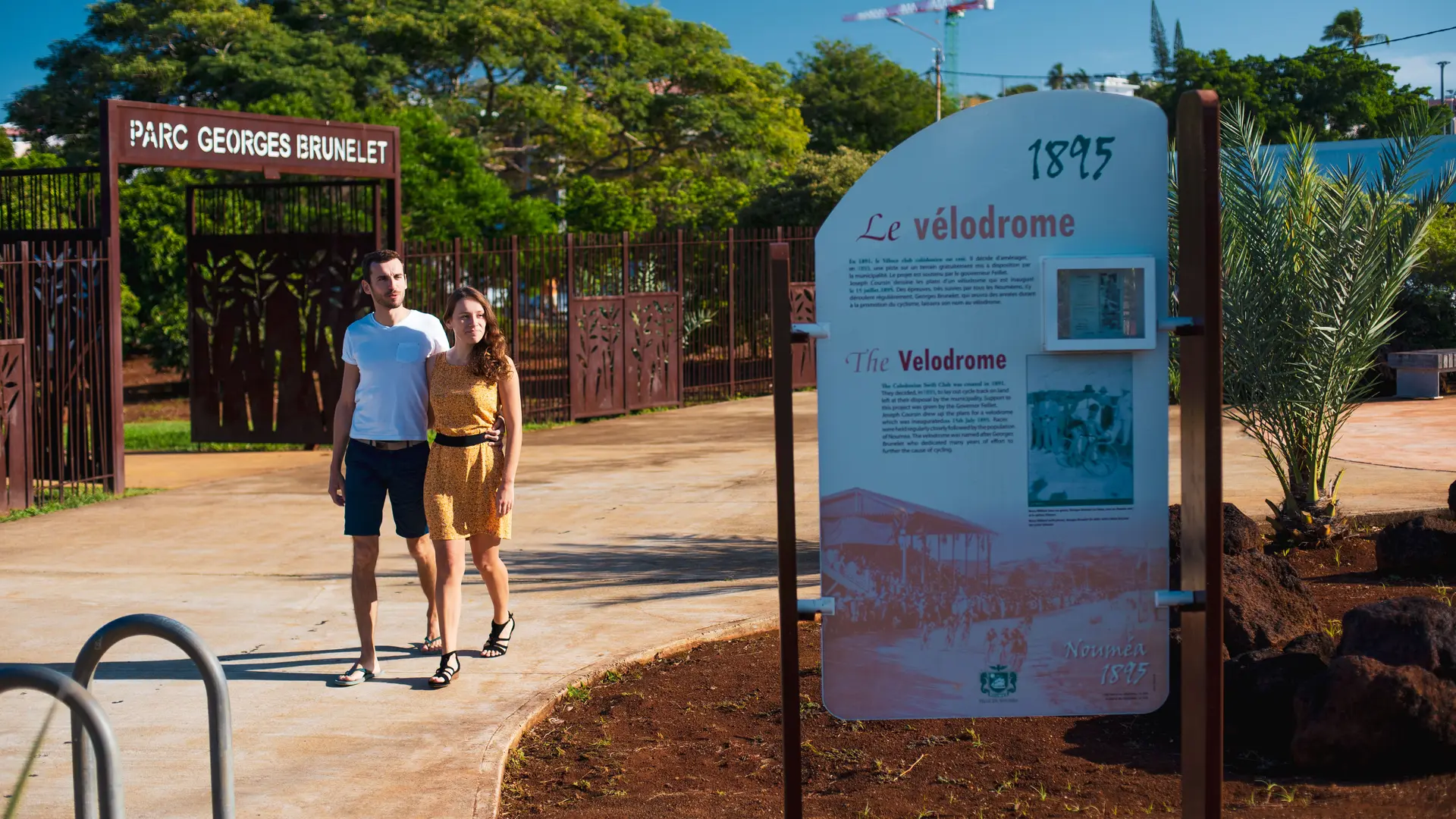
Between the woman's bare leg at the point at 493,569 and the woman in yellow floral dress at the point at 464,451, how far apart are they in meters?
0.04

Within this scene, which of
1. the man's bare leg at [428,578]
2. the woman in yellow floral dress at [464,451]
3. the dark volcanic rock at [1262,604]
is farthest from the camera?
the man's bare leg at [428,578]

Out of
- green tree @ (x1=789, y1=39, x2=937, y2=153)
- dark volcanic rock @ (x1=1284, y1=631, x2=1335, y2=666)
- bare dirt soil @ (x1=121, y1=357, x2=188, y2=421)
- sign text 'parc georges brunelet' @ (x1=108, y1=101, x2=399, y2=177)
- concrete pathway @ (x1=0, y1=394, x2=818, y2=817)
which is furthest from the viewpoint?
green tree @ (x1=789, y1=39, x2=937, y2=153)

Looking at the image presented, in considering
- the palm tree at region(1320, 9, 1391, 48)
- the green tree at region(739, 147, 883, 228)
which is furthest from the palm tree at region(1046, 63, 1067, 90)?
the green tree at region(739, 147, 883, 228)

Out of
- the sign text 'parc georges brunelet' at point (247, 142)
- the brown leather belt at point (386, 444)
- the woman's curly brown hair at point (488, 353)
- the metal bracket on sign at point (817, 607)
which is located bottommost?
the metal bracket on sign at point (817, 607)

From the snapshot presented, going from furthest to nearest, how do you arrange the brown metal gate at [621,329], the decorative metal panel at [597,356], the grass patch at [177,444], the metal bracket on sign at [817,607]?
the brown metal gate at [621,329]
the decorative metal panel at [597,356]
the grass patch at [177,444]
the metal bracket on sign at [817,607]

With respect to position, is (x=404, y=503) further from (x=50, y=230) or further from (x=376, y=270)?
(x=50, y=230)

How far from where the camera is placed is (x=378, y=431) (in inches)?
232

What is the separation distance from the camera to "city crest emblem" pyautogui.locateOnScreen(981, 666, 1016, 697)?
144 inches

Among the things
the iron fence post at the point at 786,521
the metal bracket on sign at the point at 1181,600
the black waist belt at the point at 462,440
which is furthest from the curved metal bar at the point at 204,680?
the black waist belt at the point at 462,440

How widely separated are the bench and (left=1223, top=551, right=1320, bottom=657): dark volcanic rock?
12735mm

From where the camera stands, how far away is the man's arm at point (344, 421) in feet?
19.5

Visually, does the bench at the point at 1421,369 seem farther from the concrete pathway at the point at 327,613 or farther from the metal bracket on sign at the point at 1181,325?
the metal bracket on sign at the point at 1181,325

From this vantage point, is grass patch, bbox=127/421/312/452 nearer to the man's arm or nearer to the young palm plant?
the man's arm

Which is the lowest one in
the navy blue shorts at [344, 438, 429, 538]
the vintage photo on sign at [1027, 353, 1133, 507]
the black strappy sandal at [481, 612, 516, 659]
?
the black strappy sandal at [481, 612, 516, 659]
